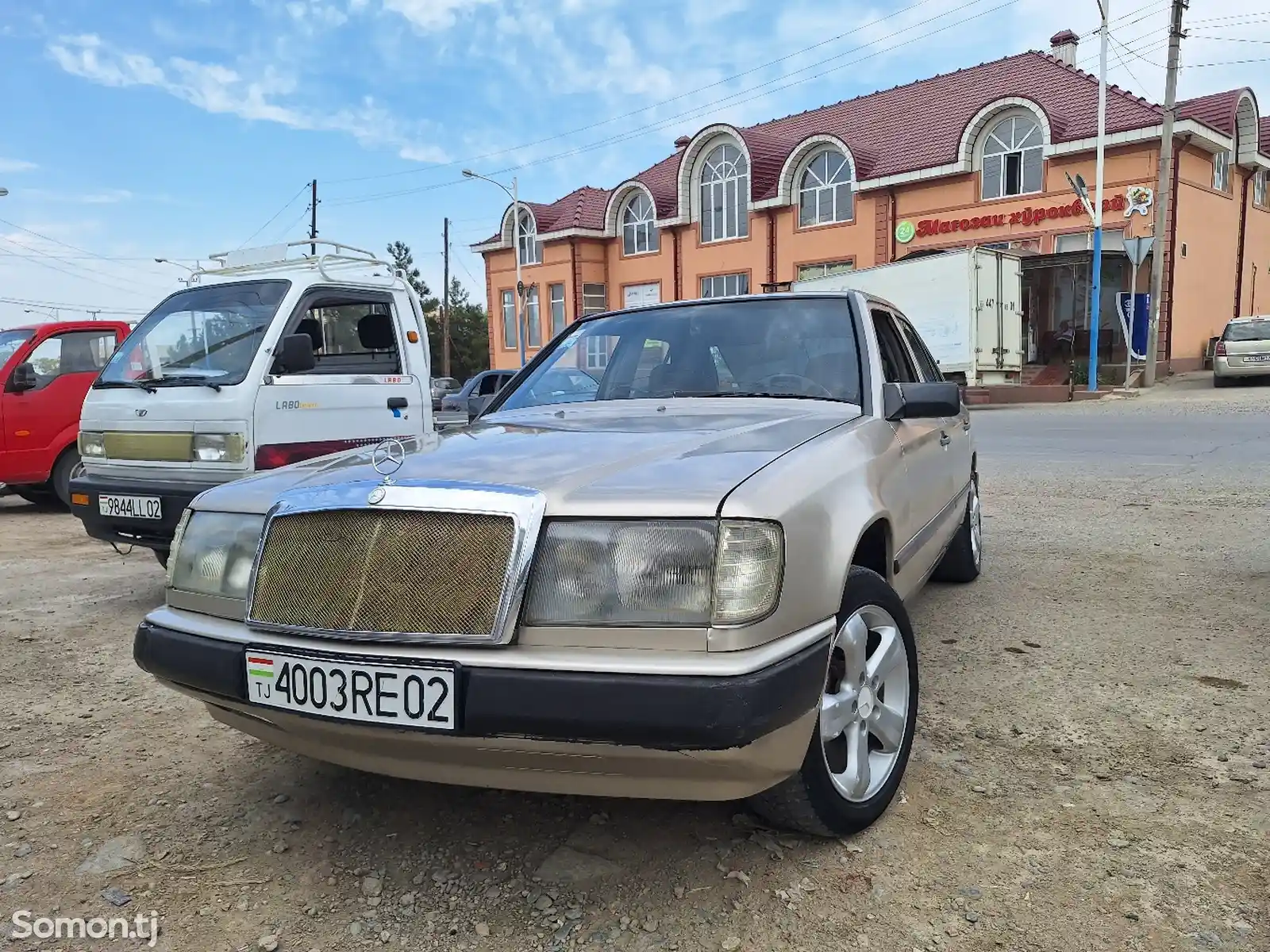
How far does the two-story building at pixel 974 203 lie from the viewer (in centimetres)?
2302

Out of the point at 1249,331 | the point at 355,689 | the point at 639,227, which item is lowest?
the point at 355,689

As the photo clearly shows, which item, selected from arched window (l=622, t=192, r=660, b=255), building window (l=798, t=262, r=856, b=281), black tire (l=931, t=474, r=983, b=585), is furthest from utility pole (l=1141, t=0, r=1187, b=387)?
black tire (l=931, t=474, r=983, b=585)

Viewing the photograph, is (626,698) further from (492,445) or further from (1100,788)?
(1100,788)

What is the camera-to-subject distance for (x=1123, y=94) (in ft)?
77.7

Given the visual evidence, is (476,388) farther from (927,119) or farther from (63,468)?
(927,119)

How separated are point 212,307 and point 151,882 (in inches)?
170

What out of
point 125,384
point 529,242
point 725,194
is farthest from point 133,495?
point 529,242

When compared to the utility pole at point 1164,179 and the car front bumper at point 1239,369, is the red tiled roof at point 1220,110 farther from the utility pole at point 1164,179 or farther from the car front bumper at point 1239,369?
the car front bumper at point 1239,369

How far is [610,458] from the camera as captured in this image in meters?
2.44

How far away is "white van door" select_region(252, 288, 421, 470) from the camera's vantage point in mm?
5312

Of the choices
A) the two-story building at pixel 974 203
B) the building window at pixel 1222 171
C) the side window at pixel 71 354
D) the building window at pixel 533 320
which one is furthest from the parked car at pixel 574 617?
the building window at pixel 533 320

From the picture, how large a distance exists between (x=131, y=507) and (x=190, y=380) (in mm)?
804

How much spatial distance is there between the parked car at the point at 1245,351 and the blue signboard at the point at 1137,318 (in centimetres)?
220

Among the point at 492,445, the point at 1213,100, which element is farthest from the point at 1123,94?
the point at 492,445
